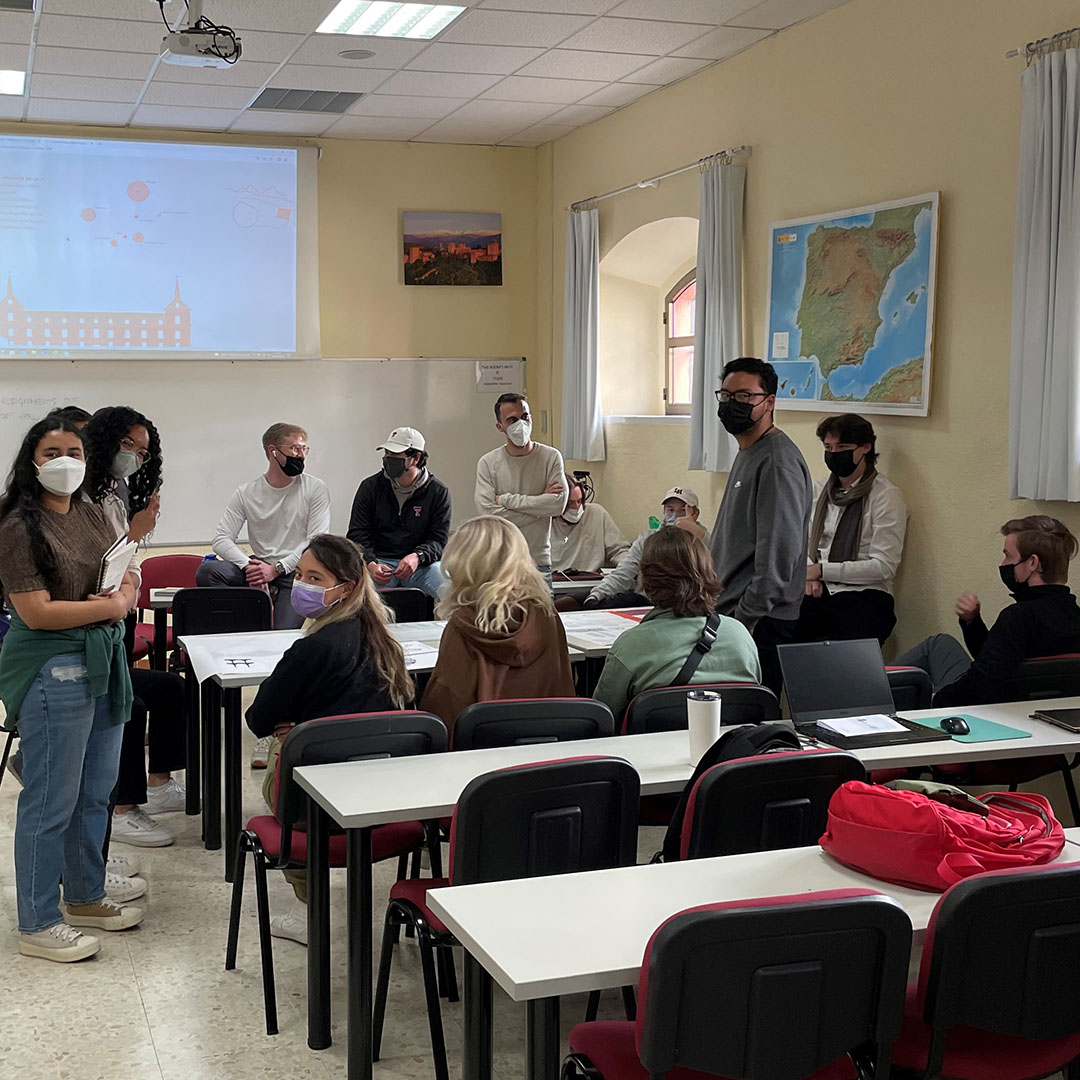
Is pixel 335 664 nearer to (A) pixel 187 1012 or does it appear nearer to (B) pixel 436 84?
(A) pixel 187 1012


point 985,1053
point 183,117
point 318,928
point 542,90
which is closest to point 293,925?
point 318,928

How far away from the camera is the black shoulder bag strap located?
11.7 ft

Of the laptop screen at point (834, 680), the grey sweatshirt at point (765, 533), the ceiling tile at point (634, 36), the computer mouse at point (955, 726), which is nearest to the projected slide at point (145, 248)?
the ceiling tile at point (634, 36)

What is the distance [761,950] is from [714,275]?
203 inches

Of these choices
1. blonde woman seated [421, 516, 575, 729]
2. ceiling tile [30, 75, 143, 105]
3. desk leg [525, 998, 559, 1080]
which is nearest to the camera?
desk leg [525, 998, 559, 1080]

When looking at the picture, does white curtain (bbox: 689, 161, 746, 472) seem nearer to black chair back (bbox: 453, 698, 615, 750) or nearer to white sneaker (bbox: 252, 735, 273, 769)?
white sneaker (bbox: 252, 735, 273, 769)

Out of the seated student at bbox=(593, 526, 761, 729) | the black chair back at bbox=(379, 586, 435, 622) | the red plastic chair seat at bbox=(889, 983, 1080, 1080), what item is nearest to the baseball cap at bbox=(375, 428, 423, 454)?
the black chair back at bbox=(379, 586, 435, 622)

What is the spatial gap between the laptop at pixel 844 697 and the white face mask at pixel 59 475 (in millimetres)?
1888

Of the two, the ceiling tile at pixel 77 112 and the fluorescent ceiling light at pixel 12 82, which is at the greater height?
the ceiling tile at pixel 77 112

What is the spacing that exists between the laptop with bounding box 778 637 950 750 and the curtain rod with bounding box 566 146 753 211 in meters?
3.69

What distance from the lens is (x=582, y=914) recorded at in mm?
2043

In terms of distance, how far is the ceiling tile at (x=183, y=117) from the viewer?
7.48 metres

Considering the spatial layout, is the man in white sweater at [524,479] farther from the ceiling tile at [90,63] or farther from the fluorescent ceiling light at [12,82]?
the fluorescent ceiling light at [12,82]

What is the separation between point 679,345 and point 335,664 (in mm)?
5245
